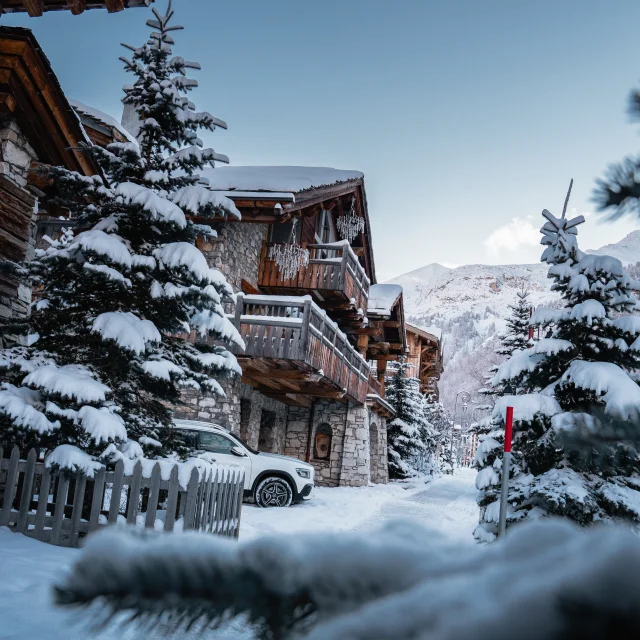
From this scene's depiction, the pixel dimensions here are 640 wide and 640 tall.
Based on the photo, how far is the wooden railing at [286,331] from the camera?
13758mm

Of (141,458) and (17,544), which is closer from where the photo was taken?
(17,544)

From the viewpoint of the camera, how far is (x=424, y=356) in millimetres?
42500

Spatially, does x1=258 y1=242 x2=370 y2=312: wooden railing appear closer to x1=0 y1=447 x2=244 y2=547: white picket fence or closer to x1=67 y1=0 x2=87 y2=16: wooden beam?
x1=67 y1=0 x2=87 y2=16: wooden beam

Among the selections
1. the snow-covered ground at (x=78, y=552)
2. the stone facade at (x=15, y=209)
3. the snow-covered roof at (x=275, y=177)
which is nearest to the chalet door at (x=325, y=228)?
the snow-covered roof at (x=275, y=177)

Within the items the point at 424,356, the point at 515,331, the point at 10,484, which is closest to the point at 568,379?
the point at 10,484

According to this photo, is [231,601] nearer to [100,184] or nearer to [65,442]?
[65,442]

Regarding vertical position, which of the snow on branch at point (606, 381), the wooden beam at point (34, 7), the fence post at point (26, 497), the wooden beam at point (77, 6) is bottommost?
the fence post at point (26, 497)

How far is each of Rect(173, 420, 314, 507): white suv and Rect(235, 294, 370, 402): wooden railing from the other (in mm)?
1963

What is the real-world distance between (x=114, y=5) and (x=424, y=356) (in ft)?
123

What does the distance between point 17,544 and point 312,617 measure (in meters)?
6.53

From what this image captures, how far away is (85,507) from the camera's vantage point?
6793 mm

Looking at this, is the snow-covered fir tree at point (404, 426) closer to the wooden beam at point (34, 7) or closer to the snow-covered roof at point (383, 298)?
the snow-covered roof at point (383, 298)

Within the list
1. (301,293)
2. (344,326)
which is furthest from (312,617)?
(344,326)

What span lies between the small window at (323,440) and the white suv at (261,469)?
7.73 meters
